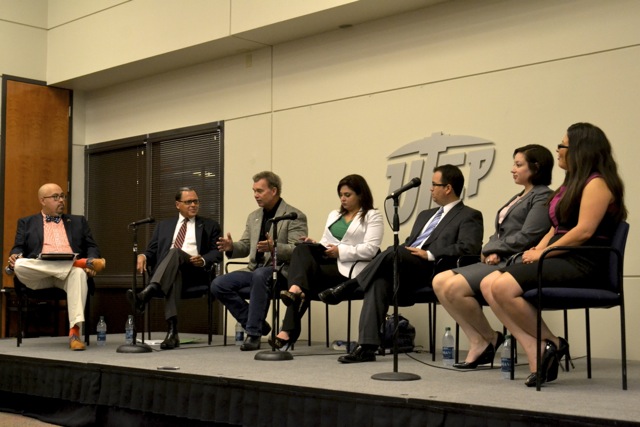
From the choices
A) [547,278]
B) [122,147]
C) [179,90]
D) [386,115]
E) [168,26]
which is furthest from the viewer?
[122,147]

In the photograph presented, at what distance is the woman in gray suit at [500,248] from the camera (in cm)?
397

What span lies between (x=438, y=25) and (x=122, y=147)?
366 cm

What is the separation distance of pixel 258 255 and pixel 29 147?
11.2ft

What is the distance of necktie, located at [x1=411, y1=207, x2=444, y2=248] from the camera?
4805mm

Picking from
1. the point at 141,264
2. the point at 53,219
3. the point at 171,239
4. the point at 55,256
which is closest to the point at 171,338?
the point at 141,264

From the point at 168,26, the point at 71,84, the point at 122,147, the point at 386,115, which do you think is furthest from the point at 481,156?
the point at 71,84

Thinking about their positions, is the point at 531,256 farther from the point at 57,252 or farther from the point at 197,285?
the point at 57,252

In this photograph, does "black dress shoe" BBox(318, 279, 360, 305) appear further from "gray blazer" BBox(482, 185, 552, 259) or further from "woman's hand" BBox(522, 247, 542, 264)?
"woman's hand" BBox(522, 247, 542, 264)

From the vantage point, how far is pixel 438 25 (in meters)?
5.80

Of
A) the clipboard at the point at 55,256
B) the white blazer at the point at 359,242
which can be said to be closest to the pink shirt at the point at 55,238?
the clipboard at the point at 55,256

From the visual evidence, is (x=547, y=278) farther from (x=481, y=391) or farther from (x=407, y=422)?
(x=407, y=422)

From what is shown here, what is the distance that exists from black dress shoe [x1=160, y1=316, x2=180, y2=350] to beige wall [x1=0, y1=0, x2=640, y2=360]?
4.41ft

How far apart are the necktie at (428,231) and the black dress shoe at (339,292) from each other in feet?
1.39

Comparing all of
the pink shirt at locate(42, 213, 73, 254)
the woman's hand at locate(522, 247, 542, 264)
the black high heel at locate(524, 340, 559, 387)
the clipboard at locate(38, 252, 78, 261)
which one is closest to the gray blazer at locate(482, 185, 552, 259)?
the woman's hand at locate(522, 247, 542, 264)
